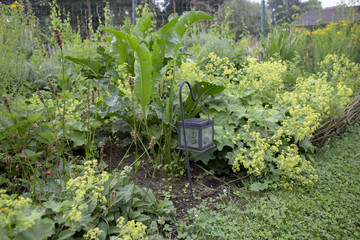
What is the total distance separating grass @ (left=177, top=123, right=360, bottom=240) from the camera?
68.0 inches

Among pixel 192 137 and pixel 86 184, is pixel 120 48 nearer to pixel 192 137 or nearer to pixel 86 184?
pixel 192 137

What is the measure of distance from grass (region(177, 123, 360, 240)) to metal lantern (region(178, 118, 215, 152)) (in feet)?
1.53

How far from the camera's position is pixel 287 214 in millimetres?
1929

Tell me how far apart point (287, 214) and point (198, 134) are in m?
0.90

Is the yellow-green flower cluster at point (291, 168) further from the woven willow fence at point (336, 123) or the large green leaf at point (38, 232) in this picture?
the large green leaf at point (38, 232)

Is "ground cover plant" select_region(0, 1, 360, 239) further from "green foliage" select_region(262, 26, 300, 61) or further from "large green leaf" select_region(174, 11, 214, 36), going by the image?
"green foliage" select_region(262, 26, 300, 61)

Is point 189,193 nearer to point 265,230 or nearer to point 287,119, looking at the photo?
point 265,230

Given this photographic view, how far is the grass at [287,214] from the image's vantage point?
1727 mm

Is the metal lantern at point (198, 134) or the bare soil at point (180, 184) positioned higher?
the metal lantern at point (198, 134)

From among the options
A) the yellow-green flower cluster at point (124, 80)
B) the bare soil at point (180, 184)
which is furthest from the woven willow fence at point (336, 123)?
the yellow-green flower cluster at point (124, 80)

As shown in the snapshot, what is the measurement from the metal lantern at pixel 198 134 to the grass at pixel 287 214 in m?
0.47

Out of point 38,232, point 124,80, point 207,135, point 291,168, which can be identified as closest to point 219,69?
point 124,80

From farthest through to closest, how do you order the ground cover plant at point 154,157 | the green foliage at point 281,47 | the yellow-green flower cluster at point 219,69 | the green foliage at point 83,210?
the green foliage at point 281,47
the yellow-green flower cluster at point 219,69
the ground cover plant at point 154,157
the green foliage at point 83,210

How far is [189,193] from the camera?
2.28m
